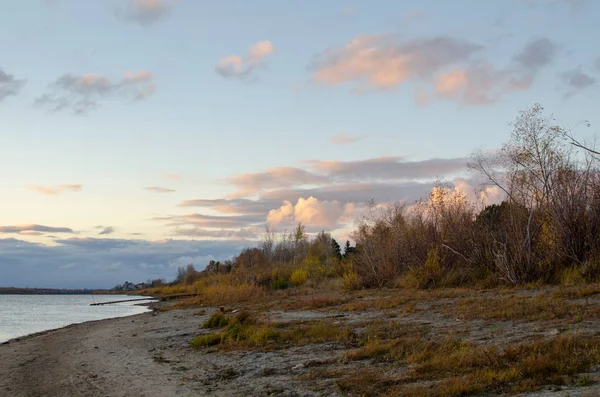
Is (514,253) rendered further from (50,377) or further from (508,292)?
(50,377)

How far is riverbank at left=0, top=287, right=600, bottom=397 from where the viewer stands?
352 inches

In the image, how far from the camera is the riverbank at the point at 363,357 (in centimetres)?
895

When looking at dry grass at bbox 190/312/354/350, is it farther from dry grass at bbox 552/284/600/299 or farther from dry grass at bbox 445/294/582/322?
dry grass at bbox 552/284/600/299

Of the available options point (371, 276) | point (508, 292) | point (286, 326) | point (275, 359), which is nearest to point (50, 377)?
point (275, 359)

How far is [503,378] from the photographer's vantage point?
841 cm

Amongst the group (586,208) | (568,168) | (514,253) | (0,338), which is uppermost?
(568,168)

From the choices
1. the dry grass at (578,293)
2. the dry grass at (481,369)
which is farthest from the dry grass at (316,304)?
the dry grass at (481,369)

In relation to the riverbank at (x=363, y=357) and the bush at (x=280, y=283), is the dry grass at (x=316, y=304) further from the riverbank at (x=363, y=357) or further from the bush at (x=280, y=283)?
the bush at (x=280, y=283)

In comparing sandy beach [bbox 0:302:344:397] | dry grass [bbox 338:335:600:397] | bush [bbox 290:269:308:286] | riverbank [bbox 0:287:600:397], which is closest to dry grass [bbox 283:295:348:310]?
riverbank [bbox 0:287:600:397]

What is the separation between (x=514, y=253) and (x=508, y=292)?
11.2 feet

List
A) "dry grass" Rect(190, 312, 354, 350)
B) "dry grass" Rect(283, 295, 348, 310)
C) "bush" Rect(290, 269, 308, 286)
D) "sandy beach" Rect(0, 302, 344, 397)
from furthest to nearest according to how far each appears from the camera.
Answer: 1. "bush" Rect(290, 269, 308, 286)
2. "dry grass" Rect(283, 295, 348, 310)
3. "dry grass" Rect(190, 312, 354, 350)
4. "sandy beach" Rect(0, 302, 344, 397)

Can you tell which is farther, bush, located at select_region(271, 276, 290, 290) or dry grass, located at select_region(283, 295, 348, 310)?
bush, located at select_region(271, 276, 290, 290)

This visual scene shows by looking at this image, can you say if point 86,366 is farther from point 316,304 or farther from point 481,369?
point 316,304

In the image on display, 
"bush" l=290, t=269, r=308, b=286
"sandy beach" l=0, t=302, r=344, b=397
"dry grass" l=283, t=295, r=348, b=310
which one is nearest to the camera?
"sandy beach" l=0, t=302, r=344, b=397
